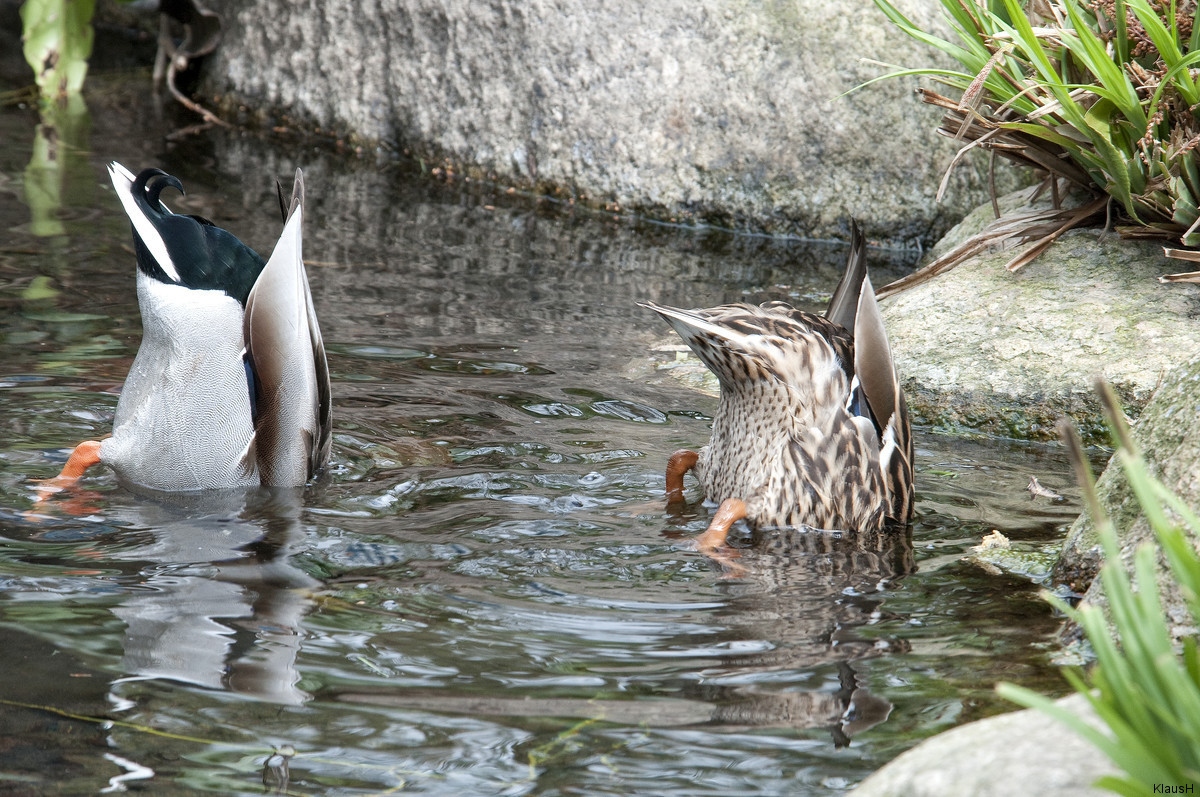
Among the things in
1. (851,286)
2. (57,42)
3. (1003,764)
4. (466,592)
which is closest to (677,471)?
(851,286)

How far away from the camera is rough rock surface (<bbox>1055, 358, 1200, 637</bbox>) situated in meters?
2.91

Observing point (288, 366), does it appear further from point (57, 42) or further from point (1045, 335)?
point (57, 42)

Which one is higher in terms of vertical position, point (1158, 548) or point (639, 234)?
point (639, 234)

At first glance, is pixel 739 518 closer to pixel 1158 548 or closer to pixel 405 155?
pixel 1158 548

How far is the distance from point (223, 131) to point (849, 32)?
14.6 ft

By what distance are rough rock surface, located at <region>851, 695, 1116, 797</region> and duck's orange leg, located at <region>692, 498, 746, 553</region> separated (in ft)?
5.33

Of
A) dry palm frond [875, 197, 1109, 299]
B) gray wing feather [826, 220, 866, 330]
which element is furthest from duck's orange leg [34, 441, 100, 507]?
dry palm frond [875, 197, 1109, 299]

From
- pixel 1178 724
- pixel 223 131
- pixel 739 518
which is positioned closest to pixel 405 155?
pixel 223 131

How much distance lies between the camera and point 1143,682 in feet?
6.07

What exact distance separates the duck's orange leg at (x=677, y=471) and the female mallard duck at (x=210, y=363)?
3.95 ft

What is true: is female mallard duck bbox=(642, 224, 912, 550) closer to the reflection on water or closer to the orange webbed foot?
the reflection on water

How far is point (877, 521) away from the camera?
4.09m

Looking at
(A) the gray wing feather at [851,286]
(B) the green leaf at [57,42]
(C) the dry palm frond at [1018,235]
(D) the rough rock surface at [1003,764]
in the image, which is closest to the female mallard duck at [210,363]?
(A) the gray wing feather at [851,286]

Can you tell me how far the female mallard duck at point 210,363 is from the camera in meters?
3.74
